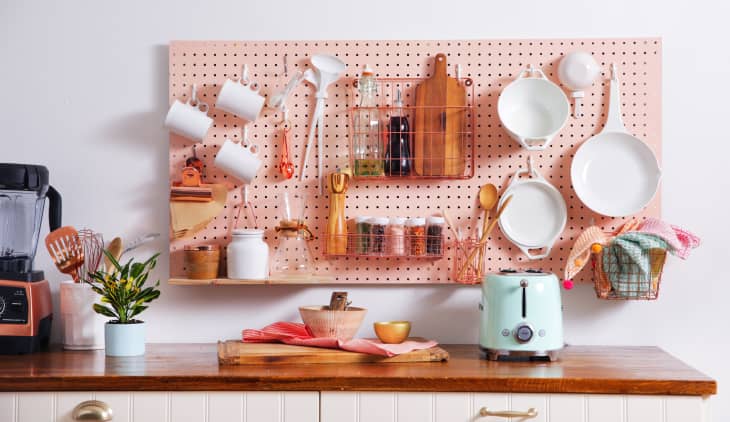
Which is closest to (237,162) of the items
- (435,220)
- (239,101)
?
(239,101)

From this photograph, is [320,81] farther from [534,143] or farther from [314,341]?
[314,341]

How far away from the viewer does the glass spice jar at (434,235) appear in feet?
7.94

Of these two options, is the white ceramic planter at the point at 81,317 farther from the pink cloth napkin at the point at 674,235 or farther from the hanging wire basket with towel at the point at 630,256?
the pink cloth napkin at the point at 674,235

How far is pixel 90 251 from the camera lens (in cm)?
248

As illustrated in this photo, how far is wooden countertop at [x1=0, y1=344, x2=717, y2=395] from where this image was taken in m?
1.99

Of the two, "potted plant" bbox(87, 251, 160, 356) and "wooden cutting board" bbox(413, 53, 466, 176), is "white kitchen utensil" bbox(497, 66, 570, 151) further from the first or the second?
"potted plant" bbox(87, 251, 160, 356)

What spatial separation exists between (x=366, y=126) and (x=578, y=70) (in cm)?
70

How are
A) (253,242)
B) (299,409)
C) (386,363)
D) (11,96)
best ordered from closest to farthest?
(299,409)
(386,363)
(253,242)
(11,96)

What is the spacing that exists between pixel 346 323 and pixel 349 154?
567 mm

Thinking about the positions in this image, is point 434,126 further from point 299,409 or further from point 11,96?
point 11,96

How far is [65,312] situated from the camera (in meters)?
2.41

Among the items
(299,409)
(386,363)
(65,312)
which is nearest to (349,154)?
(386,363)

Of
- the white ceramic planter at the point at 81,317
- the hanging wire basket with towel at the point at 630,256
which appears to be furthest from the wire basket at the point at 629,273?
the white ceramic planter at the point at 81,317

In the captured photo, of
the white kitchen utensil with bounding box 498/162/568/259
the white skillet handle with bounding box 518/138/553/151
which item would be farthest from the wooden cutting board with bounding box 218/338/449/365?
the white skillet handle with bounding box 518/138/553/151
